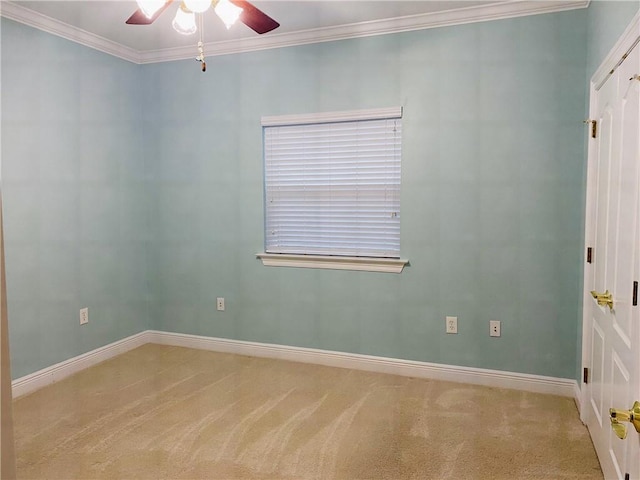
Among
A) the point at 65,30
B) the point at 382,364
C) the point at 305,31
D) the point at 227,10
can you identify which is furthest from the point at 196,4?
the point at 382,364

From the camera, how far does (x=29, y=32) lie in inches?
125

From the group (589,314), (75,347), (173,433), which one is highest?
(589,314)

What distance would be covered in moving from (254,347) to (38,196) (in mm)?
1936

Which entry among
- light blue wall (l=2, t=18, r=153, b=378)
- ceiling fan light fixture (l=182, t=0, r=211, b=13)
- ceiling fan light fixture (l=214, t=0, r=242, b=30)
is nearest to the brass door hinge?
ceiling fan light fixture (l=214, t=0, r=242, b=30)

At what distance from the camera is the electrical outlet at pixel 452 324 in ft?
11.1

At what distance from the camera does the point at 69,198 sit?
3508 millimetres

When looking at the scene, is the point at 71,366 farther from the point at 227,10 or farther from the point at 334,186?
the point at 227,10

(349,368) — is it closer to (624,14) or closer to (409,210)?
(409,210)

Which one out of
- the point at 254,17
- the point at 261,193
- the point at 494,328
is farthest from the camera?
the point at 261,193

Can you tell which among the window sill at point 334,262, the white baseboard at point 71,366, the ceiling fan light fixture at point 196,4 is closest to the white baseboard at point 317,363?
the white baseboard at point 71,366

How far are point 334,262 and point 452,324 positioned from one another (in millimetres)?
966

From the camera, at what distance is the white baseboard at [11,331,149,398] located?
125 inches

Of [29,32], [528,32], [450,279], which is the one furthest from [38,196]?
[528,32]

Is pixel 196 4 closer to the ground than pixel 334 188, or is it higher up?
higher up
